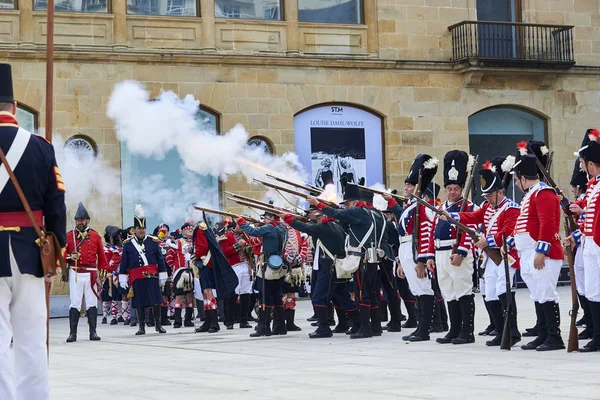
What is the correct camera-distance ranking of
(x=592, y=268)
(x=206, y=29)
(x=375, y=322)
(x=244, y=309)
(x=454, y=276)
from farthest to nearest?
(x=206, y=29) → (x=244, y=309) → (x=375, y=322) → (x=454, y=276) → (x=592, y=268)

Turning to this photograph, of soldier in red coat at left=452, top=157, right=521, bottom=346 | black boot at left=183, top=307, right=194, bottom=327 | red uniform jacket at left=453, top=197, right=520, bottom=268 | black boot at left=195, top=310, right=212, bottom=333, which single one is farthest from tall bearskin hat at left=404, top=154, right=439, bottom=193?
black boot at left=183, top=307, right=194, bottom=327

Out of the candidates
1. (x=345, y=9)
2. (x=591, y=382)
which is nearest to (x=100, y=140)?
(x=345, y=9)

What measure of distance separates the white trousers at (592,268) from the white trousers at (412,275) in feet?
9.62

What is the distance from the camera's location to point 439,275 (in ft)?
40.9

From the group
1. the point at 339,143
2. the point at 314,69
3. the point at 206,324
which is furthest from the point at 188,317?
the point at 314,69

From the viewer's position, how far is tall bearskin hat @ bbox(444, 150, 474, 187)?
12609 mm

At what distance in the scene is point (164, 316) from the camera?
20219mm

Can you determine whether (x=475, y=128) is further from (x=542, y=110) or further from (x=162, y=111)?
(x=162, y=111)

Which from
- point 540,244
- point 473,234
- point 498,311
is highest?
point 473,234

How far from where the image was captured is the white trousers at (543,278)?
36.6 feet

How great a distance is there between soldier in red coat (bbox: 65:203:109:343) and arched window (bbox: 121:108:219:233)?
28.9 feet

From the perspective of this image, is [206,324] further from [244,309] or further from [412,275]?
[412,275]

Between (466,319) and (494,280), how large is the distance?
1.75ft

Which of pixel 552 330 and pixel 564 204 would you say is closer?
pixel 552 330
